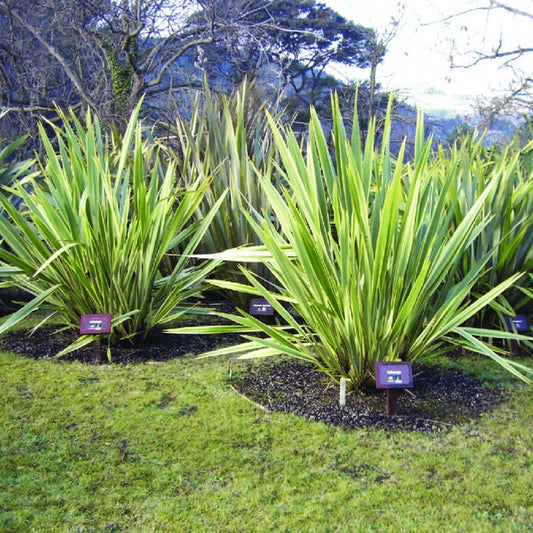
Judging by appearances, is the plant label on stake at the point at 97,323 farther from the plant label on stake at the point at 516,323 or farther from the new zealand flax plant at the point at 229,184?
the plant label on stake at the point at 516,323

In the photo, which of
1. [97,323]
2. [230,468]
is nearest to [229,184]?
[97,323]

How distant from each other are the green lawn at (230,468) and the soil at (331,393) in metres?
0.07

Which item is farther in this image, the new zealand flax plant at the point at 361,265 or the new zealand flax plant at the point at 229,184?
the new zealand flax plant at the point at 229,184

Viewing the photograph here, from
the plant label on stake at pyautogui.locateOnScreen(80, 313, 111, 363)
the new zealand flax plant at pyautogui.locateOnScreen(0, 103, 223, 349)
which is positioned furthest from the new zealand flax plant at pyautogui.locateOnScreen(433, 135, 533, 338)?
the plant label on stake at pyautogui.locateOnScreen(80, 313, 111, 363)

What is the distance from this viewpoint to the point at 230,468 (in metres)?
1.65

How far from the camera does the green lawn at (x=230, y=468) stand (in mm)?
1423

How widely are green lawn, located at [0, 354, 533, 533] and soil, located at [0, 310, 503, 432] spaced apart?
69 millimetres

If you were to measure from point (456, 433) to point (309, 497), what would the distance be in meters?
0.62

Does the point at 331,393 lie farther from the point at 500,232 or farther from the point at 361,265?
the point at 500,232

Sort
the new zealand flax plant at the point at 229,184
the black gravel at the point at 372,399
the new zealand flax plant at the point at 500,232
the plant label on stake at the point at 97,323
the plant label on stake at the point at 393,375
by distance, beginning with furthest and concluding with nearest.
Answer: the new zealand flax plant at the point at 229,184 < the new zealand flax plant at the point at 500,232 < the plant label on stake at the point at 97,323 < the black gravel at the point at 372,399 < the plant label on stake at the point at 393,375

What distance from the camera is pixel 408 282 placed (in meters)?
Result: 1.98

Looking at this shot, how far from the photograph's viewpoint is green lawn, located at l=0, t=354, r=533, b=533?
142 cm

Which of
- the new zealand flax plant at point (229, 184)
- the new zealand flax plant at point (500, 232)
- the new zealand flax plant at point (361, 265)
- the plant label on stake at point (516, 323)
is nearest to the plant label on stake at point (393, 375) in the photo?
the new zealand flax plant at point (361, 265)

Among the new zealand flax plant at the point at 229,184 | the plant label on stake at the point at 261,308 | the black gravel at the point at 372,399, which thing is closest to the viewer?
the black gravel at the point at 372,399
